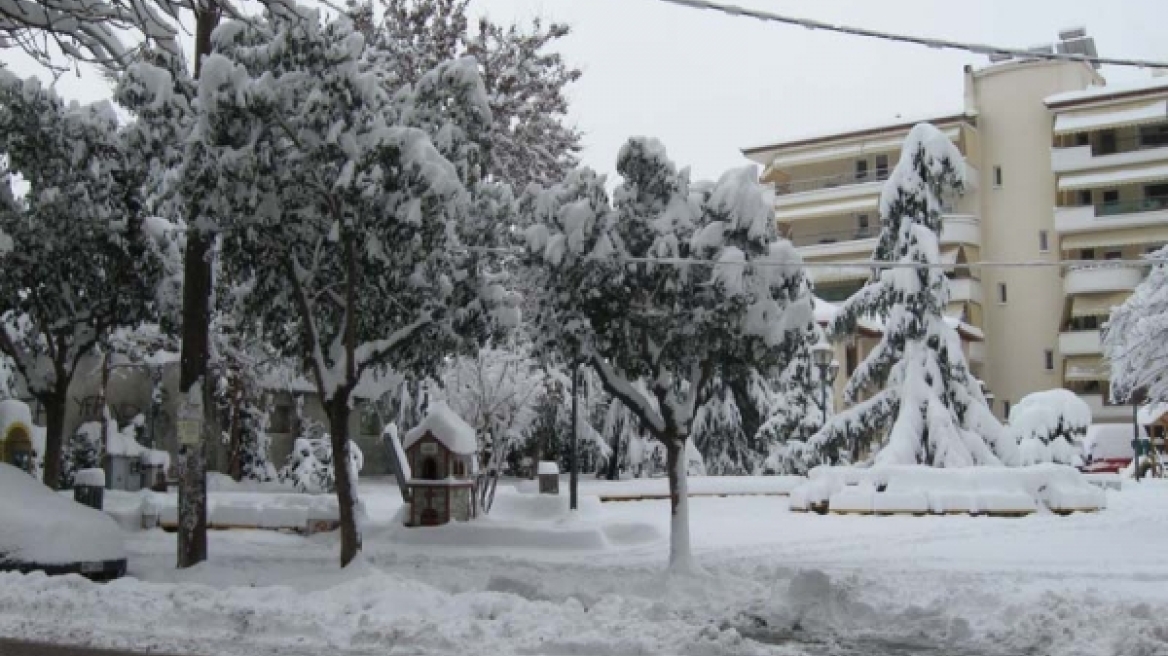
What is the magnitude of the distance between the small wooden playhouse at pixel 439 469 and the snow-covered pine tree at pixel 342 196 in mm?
3976

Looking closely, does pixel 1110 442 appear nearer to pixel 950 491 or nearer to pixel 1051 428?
pixel 1051 428

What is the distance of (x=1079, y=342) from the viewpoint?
51031 millimetres

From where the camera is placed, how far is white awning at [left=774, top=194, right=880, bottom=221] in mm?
54125

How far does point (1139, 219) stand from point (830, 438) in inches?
1097

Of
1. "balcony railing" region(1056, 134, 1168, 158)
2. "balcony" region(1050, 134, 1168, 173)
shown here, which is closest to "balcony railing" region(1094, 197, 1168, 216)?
"balcony" region(1050, 134, 1168, 173)

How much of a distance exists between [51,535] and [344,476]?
3.17 m

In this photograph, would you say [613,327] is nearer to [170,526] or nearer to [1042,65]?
[170,526]

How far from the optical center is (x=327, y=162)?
13.1m

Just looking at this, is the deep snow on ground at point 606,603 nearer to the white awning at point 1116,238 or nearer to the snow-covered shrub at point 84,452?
A: the snow-covered shrub at point 84,452

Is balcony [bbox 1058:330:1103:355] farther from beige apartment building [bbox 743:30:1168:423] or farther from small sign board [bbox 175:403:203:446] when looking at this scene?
small sign board [bbox 175:403:203:446]

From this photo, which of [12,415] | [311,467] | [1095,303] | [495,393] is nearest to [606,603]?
[495,393]

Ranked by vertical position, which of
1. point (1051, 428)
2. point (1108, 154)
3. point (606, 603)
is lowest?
point (606, 603)

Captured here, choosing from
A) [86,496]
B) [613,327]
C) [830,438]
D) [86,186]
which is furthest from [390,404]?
[613,327]

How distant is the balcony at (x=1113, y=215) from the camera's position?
165 ft
